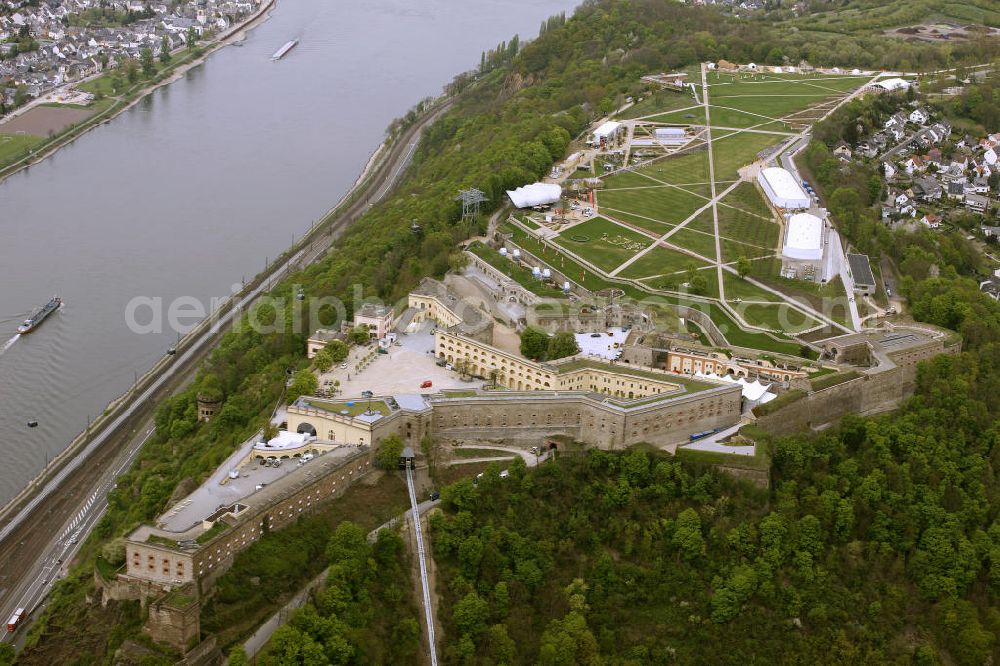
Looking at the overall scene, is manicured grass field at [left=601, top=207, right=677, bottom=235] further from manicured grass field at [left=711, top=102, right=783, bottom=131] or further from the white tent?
the white tent

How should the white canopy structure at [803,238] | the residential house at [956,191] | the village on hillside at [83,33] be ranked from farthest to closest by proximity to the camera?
the village on hillside at [83,33], the residential house at [956,191], the white canopy structure at [803,238]

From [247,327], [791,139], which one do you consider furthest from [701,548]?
[791,139]

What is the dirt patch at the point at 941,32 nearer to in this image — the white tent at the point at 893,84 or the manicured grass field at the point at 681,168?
the white tent at the point at 893,84

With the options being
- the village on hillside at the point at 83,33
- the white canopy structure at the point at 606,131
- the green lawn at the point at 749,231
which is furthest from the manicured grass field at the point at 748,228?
the village on hillside at the point at 83,33

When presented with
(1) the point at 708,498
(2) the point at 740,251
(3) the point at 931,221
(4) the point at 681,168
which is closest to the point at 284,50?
(4) the point at 681,168

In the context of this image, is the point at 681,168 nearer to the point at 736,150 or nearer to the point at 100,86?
the point at 736,150
